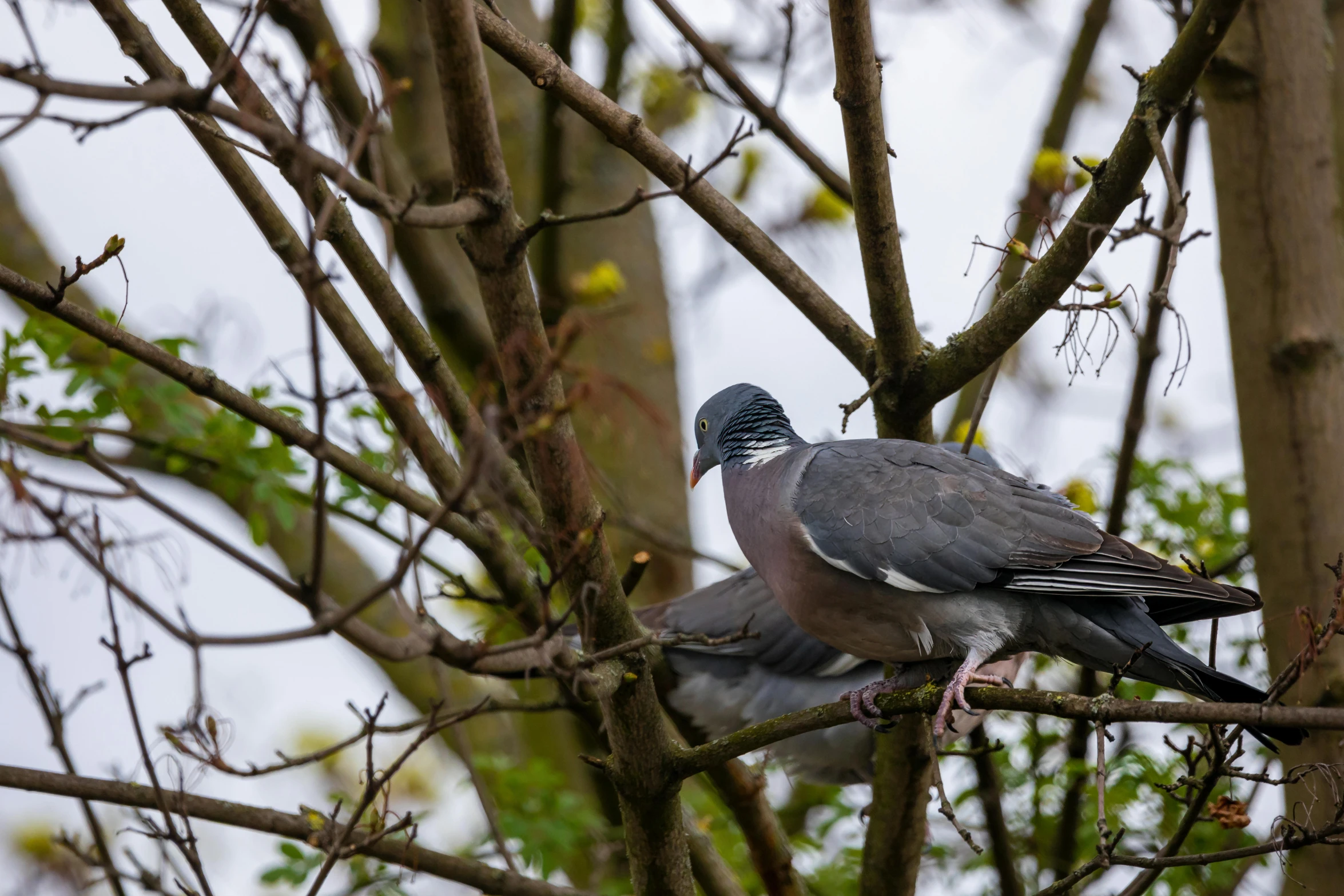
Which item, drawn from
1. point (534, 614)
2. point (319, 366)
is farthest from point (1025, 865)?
point (319, 366)

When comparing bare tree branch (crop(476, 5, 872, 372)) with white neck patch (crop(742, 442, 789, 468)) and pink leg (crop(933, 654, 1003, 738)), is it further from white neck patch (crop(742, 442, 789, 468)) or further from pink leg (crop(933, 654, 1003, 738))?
pink leg (crop(933, 654, 1003, 738))

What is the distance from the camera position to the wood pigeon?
14.9ft

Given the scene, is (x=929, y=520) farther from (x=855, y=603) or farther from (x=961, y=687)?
(x=961, y=687)

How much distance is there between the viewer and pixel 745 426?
12.3 ft

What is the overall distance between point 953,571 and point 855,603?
0.29 m

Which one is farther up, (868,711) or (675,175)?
(675,175)

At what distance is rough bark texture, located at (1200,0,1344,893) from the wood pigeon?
142 centimetres

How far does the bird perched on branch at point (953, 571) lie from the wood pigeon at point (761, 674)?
1.14m

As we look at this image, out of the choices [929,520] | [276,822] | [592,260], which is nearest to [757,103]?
[929,520]

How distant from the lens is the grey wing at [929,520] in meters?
3.06

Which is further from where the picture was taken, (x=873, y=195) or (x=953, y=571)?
(x=953, y=571)

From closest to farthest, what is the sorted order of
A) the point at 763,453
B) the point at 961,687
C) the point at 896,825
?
the point at 961,687 < the point at 896,825 < the point at 763,453

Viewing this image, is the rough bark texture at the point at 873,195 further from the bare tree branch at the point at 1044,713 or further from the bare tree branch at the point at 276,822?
the bare tree branch at the point at 276,822

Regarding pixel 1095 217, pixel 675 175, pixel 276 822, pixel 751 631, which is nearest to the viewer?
pixel 1095 217
